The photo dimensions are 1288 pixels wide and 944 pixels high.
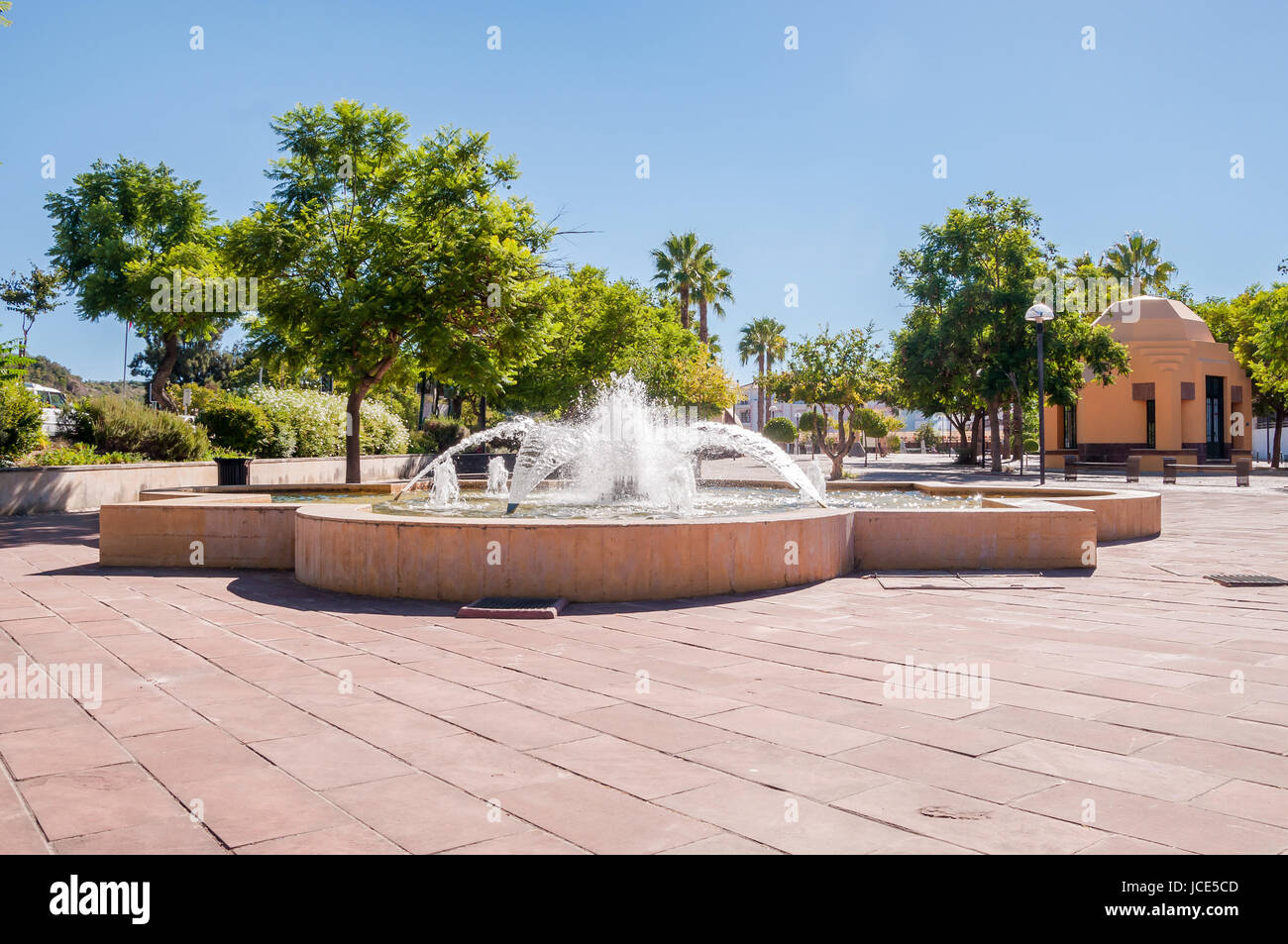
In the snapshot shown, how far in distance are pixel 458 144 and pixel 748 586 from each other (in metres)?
12.6

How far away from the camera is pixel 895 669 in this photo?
5.39 metres

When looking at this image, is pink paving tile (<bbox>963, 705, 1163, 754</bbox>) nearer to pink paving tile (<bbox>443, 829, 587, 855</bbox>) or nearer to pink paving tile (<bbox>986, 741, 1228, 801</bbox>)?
pink paving tile (<bbox>986, 741, 1228, 801</bbox>)

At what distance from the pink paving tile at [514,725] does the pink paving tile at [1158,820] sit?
77.4 inches

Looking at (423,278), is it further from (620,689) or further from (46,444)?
(620,689)

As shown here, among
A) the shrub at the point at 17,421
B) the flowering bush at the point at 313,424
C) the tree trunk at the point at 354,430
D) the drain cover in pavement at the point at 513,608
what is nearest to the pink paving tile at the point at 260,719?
the drain cover in pavement at the point at 513,608

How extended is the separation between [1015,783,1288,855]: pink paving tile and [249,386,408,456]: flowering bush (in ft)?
79.3

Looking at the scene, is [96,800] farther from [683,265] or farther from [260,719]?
[683,265]

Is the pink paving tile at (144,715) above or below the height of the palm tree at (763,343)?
below

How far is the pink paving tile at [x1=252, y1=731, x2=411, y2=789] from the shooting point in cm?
367

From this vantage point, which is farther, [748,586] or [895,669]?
[748,586]

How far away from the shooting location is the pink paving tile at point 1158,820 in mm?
2988

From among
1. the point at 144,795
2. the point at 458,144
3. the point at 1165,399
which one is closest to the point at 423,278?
the point at 458,144

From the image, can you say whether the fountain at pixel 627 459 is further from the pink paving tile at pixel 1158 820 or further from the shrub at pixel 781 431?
the shrub at pixel 781 431

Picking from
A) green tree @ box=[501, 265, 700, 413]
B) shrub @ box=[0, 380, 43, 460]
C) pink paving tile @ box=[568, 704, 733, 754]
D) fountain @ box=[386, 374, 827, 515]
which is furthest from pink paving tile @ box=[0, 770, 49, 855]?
green tree @ box=[501, 265, 700, 413]
